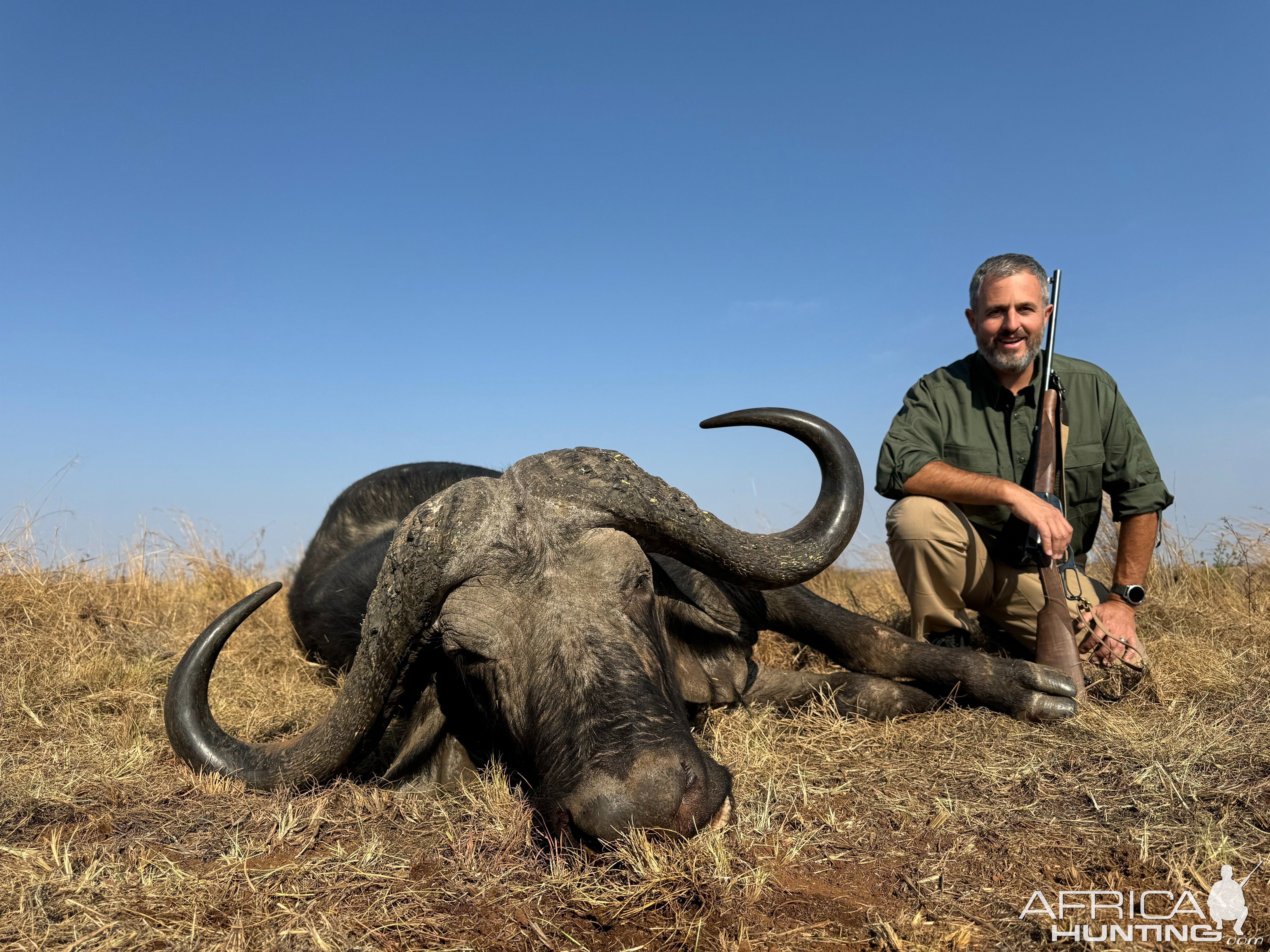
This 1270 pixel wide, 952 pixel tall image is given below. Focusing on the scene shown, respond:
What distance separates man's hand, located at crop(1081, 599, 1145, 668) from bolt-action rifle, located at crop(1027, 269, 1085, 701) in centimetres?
11

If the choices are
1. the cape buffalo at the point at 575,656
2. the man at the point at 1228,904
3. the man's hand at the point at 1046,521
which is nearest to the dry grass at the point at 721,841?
the man at the point at 1228,904

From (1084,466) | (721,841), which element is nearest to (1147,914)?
(721,841)

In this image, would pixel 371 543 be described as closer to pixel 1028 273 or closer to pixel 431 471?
pixel 431 471

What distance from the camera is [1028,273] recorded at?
490 centimetres

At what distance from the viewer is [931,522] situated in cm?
470

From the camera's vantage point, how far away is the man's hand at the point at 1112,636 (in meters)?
4.17

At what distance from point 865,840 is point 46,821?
9.06 feet

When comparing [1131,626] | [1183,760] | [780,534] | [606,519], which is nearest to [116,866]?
[606,519]

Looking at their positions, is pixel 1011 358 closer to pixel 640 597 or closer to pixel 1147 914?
pixel 640 597

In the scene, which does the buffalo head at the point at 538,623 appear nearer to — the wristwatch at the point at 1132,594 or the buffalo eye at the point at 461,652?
the buffalo eye at the point at 461,652

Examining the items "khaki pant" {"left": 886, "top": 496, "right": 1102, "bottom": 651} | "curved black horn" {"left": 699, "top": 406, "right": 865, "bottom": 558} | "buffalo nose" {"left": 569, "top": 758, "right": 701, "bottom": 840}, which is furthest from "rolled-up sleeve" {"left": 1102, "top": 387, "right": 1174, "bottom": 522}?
"buffalo nose" {"left": 569, "top": 758, "right": 701, "bottom": 840}

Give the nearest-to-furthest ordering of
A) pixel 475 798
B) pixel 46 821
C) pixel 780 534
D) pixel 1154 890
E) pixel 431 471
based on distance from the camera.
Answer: pixel 1154 890 → pixel 46 821 → pixel 475 798 → pixel 780 534 → pixel 431 471

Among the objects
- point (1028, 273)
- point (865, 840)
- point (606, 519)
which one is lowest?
point (865, 840)

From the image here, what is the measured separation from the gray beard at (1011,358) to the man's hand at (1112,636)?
4.81 ft
